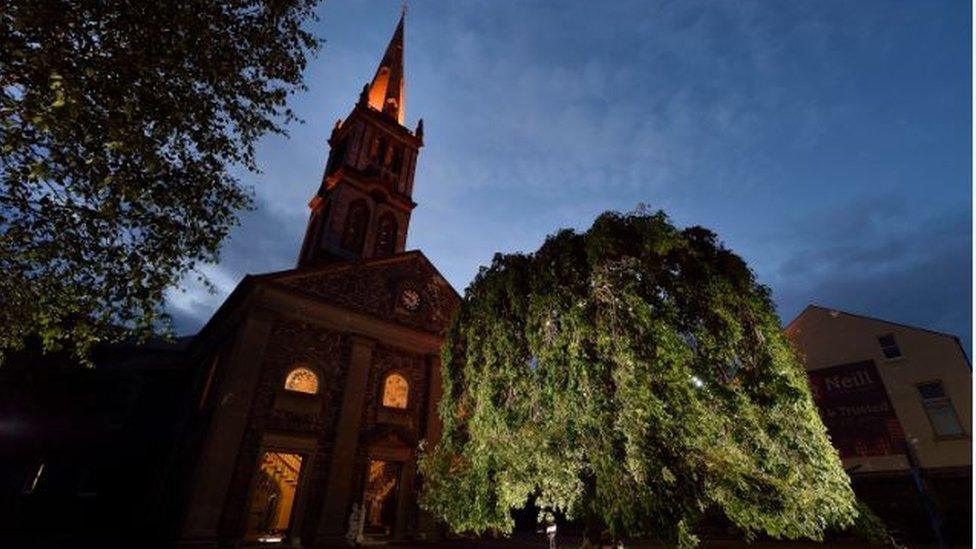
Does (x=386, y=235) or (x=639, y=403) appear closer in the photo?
(x=639, y=403)

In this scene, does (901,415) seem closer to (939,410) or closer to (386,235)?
(939,410)

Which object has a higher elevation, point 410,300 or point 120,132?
point 410,300

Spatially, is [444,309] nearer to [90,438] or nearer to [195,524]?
[195,524]

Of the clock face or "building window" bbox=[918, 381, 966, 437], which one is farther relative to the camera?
the clock face

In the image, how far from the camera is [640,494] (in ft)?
23.8

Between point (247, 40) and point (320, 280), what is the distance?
37.2ft

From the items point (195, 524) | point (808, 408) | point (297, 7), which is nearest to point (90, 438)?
point (195, 524)

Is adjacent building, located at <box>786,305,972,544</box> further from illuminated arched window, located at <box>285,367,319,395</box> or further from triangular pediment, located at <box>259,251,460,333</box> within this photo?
illuminated arched window, located at <box>285,367,319,395</box>

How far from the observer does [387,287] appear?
2067 centimetres

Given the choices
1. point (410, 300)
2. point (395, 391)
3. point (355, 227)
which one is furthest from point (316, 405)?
point (355, 227)

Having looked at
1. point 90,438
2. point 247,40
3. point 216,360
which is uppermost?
point 247,40

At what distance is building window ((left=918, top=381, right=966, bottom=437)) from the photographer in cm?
1834

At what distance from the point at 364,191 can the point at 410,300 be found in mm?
8639

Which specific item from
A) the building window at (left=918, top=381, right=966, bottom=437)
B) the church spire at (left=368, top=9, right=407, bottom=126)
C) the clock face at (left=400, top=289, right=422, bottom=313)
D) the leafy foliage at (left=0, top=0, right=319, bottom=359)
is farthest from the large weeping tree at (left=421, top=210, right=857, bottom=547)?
the church spire at (left=368, top=9, right=407, bottom=126)
